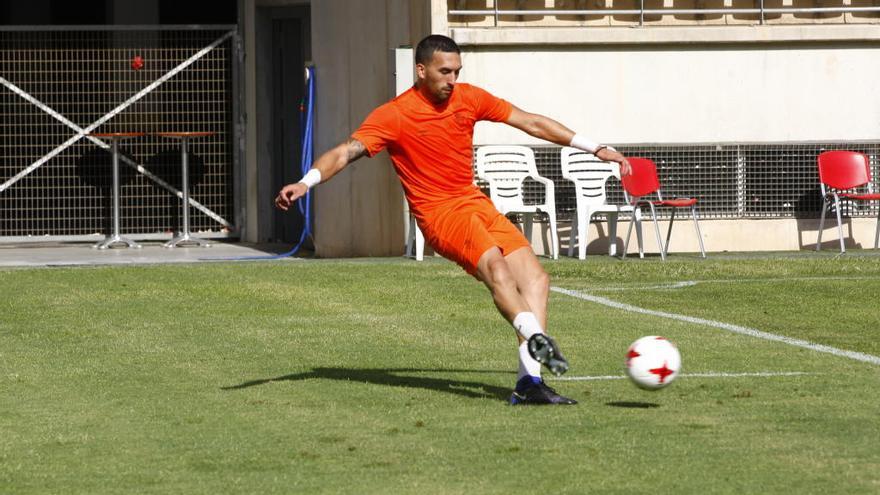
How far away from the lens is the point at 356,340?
39.7 feet

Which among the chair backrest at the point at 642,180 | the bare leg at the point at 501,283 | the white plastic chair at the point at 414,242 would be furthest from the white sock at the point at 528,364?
the chair backrest at the point at 642,180

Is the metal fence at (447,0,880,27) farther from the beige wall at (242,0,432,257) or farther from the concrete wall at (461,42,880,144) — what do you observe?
the beige wall at (242,0,432,257)

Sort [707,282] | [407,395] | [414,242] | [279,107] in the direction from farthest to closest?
[279,107] → [414,242] → [707,282] → [407,395]

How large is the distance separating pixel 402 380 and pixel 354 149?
1.44m

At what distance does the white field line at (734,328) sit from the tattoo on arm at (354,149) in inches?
133

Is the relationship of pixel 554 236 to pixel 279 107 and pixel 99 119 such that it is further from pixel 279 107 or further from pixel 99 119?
pixel 99 119

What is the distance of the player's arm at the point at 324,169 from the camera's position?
8727 millimetres

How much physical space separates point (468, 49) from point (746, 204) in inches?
157

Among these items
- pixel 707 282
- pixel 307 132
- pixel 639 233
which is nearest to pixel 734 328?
pixel 707 282

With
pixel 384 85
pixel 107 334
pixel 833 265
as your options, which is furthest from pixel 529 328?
pixel 384 85

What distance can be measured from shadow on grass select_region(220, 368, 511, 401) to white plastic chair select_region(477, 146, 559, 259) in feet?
32.4

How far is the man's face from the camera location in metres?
9.20

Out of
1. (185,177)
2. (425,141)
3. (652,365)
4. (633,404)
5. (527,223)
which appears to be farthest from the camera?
(185,177)

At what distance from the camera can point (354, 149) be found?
929 cm
